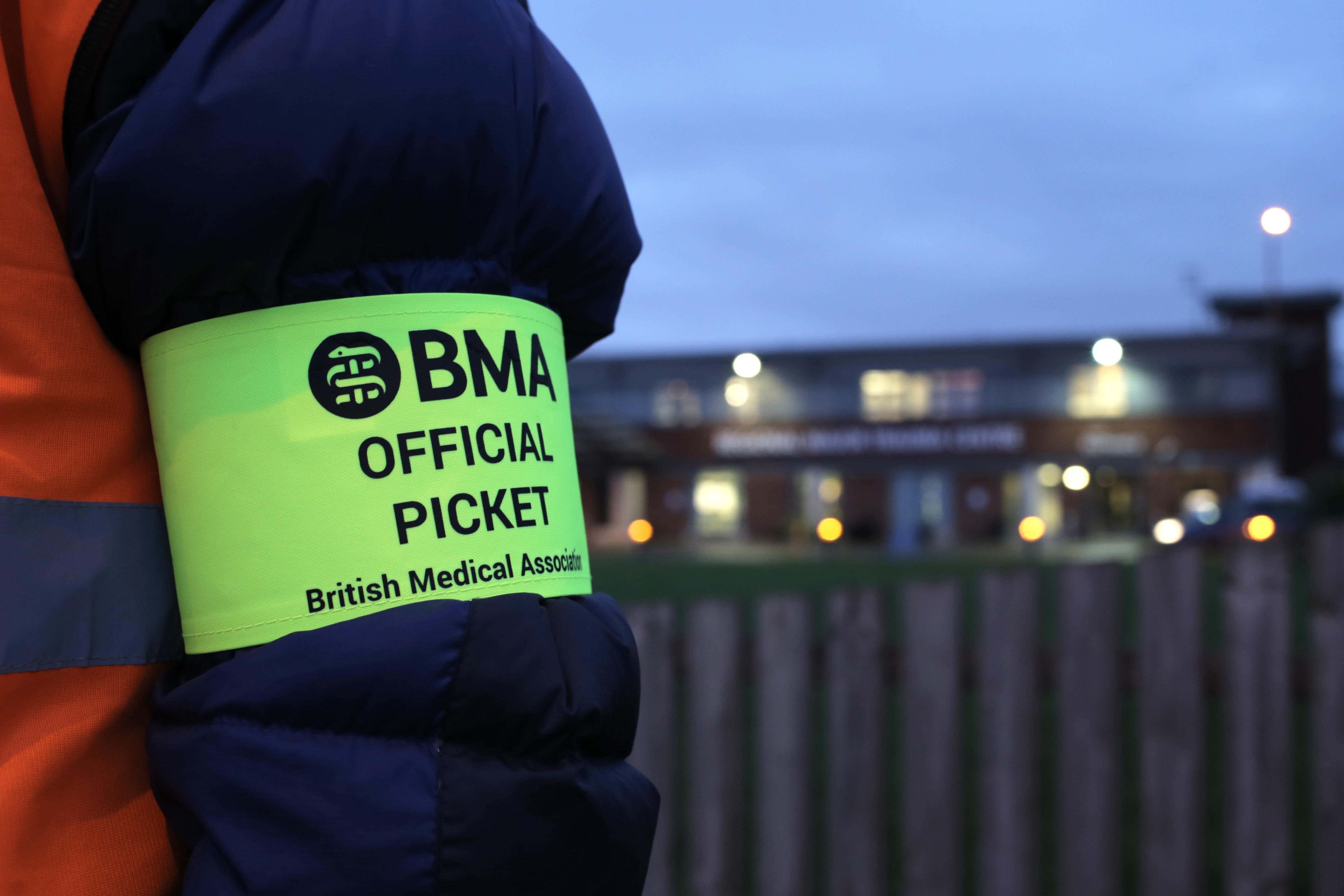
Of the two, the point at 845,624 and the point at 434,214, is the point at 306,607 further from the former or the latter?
the point at 845,624

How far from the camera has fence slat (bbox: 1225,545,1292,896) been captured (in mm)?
2943

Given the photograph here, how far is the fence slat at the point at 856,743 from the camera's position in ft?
9.90

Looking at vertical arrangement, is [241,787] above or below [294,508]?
below

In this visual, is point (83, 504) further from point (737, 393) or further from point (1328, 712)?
point (737, 393)

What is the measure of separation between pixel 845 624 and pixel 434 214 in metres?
2.36

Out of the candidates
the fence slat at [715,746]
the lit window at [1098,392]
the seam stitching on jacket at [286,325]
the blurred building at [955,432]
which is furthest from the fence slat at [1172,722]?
the lit window at [1098,392]

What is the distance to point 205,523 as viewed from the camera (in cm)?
87

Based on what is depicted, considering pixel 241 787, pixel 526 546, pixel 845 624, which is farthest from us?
pixel 845 624

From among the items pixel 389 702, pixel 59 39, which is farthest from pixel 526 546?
pixel 59 39

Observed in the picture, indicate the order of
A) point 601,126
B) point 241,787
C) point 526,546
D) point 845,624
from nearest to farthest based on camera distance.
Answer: point 241,787 → point 526,546 → point 601,126 → point 845,624

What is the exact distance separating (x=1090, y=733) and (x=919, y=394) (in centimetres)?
3027

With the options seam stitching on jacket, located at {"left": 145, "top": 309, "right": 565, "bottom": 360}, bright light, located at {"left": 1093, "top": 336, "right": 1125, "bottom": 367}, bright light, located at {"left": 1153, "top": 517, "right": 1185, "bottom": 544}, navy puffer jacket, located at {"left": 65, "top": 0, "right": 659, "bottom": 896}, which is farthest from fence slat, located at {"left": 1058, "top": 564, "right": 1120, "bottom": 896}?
bright light, located at {"left": 1093, "top": 336, "right": 1125, "bottom": 367}

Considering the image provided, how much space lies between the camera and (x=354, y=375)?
87 cm

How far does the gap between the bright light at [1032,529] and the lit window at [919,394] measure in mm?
3804
